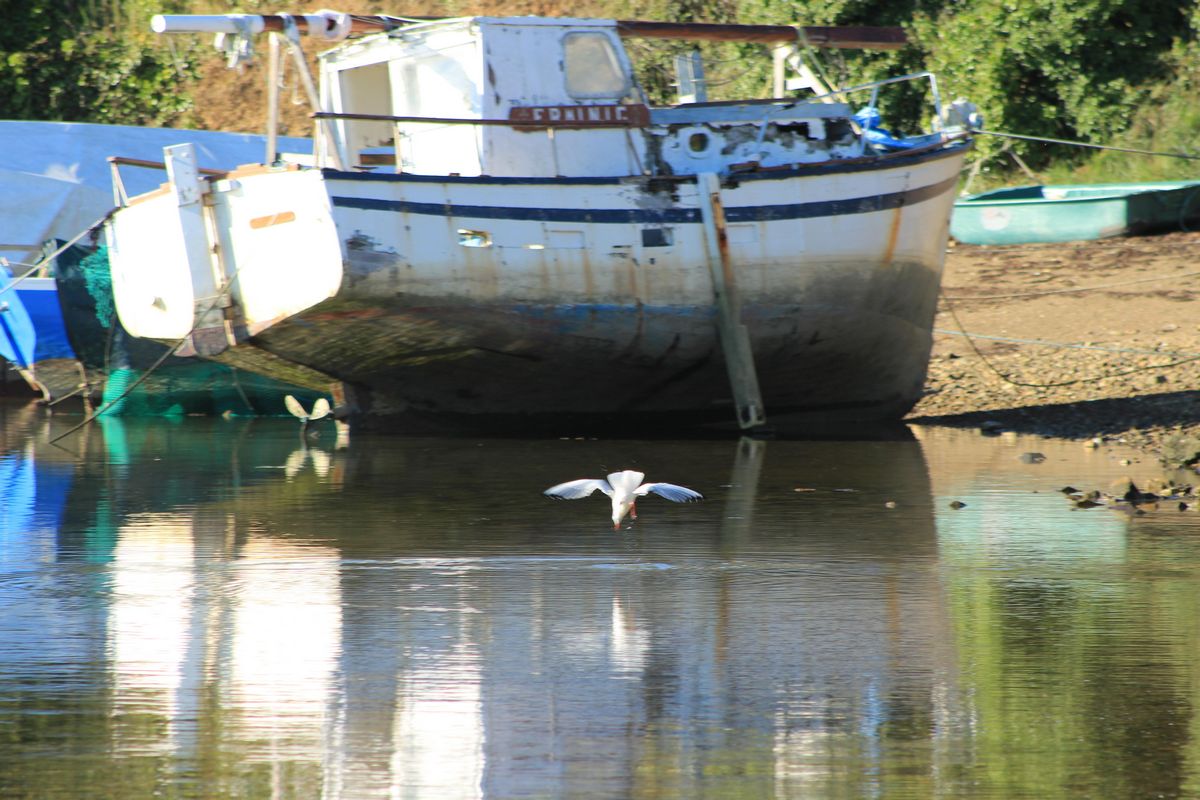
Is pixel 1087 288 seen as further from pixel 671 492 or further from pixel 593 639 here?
pixel 593 639

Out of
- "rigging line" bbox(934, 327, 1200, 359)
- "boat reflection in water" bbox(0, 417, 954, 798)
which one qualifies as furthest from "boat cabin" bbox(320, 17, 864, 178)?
"rigging line" bbox(934, 327, 1200, 359)

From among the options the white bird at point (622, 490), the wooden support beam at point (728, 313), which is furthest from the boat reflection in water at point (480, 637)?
the wooden support beam at point (728, 313)

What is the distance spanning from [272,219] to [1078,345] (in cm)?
693

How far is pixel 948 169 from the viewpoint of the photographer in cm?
1313

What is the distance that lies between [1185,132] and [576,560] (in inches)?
565

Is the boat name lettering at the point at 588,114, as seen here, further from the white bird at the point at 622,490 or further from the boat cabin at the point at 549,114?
the white bird at the point at 622,490

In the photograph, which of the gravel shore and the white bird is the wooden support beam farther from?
the white bird

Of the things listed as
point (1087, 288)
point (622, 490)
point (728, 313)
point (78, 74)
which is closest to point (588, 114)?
point (728, 313)

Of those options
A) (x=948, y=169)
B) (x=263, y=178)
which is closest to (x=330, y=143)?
(x=263, y=178)

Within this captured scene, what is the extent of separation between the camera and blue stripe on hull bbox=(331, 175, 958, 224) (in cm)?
1122

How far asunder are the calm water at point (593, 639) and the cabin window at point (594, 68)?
3340mm

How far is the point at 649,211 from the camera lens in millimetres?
11758

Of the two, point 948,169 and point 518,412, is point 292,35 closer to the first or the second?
point 518,412

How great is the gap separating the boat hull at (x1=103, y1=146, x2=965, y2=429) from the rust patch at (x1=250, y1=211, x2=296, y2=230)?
0.12 ft
